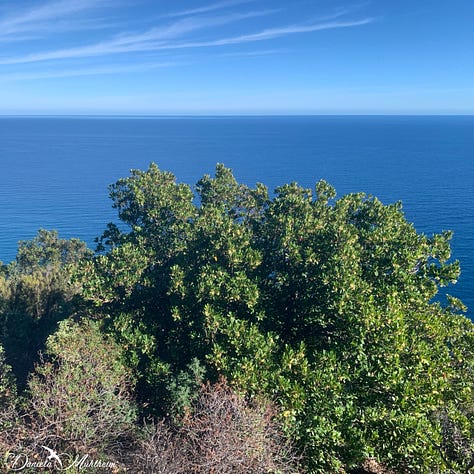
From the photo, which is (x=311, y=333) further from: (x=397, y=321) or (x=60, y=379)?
(x=60, y=379)

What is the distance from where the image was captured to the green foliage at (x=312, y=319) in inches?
575

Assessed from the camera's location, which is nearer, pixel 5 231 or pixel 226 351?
pixel 226 351

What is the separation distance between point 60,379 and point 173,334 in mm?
5833

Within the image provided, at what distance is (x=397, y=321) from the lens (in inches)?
616

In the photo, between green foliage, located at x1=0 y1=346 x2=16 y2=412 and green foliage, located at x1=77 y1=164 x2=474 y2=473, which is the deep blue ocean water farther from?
green foliage, located at x1=0 y1=346 x2=16 y2=412

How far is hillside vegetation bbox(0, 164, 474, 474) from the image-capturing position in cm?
1426

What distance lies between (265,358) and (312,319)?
3.27 meters

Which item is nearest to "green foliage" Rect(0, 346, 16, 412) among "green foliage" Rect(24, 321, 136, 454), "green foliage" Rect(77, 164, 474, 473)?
Answer: "green foliage" Rect(24, 321, 136, 454)

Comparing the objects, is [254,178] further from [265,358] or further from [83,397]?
[83,397]

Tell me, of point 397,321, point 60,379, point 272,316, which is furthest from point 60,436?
point 397,321

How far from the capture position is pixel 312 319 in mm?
17984

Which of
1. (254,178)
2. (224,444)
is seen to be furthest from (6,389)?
(254,178)

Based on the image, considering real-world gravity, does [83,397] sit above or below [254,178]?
below

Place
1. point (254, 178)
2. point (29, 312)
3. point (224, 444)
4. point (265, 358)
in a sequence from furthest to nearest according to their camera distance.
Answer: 1. point (254, 178)
2. point (29, 312)
3. point (265, 358)
4. point (224, 444)
